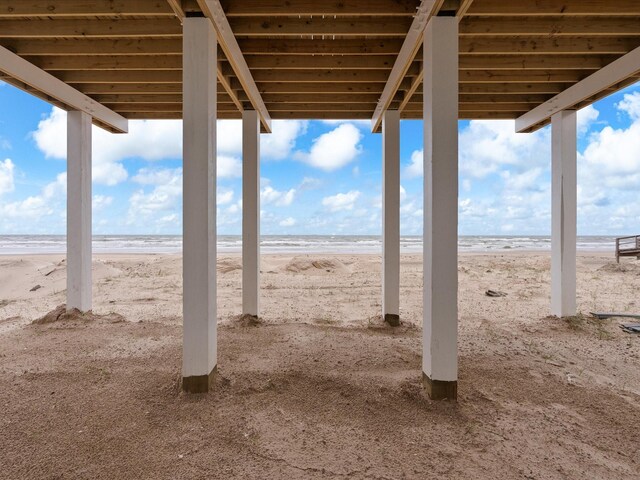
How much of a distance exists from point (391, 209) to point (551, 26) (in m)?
2.55

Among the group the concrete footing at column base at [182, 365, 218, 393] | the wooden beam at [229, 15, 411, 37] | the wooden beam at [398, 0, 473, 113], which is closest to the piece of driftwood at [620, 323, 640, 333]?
the wooden beam at [398, 0, 473, 113]

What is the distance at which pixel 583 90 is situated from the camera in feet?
14.1

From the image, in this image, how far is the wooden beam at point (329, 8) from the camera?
2.92 metres

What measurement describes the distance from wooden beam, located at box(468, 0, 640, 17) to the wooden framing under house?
12 mm

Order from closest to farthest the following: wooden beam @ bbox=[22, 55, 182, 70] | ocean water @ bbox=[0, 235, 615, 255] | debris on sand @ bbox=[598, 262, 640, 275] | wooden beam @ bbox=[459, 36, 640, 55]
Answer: wooden beam @ bbox=[459, 36, 640, 55] < wooden beam @ bbox=[22, 55, 182, 70] < debris on sand @ bbox=[598, 262, 640, 275] < ocean water @ bbox=[0, 235, 615, 255]

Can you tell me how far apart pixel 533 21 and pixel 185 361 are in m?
4.44

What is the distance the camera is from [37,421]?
234 centimetres

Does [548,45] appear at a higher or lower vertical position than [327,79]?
higher

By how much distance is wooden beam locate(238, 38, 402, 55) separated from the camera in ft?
11.8

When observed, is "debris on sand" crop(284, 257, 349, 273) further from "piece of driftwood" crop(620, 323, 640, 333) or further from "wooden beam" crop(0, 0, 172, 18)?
"wooden beam" crop(0, 0, 172, 18)

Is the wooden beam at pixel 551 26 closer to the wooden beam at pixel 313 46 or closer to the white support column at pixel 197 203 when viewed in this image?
the wooden beam at pixel 313 46

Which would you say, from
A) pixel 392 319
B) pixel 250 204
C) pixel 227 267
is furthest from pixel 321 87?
pixel 227 267

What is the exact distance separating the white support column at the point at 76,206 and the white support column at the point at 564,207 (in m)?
6.92

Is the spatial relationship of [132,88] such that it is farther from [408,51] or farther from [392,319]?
[392,319]
